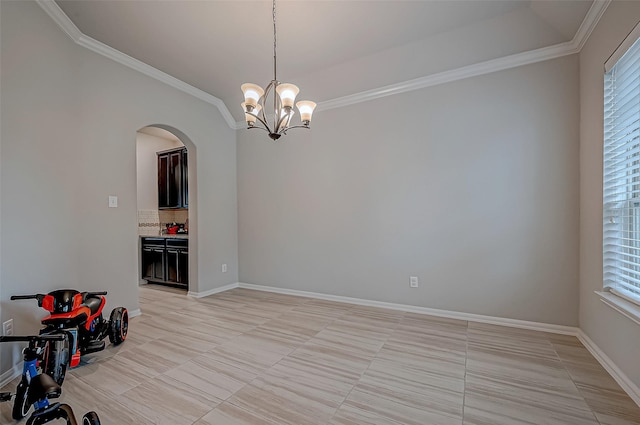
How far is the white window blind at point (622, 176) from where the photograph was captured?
1.94m

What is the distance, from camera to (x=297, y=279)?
4312mm

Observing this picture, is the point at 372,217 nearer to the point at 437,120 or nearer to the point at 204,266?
the point at 437,120

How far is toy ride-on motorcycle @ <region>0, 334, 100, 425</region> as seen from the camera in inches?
52.6

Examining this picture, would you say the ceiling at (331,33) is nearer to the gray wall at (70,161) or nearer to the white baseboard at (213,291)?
the gray wall at (70,161)

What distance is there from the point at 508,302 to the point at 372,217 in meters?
1.74

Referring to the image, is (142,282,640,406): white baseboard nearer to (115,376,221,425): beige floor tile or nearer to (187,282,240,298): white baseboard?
(187,282,240,298): white baseboard

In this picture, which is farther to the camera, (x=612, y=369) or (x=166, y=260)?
(x=166, y=260)

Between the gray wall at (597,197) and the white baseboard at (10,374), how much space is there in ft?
13.9

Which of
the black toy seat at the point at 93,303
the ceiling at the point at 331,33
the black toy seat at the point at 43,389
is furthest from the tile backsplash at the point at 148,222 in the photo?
the black toy seat at the point at 43,389

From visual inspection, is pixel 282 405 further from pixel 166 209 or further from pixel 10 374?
pixel 166 209

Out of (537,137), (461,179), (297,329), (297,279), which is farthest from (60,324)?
(537,137)

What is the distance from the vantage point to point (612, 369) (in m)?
2.07

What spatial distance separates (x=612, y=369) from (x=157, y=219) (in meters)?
6.79

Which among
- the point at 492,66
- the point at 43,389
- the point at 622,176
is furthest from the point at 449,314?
the point at 43,389
